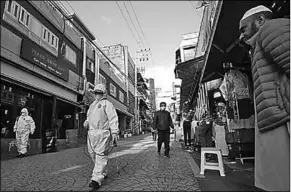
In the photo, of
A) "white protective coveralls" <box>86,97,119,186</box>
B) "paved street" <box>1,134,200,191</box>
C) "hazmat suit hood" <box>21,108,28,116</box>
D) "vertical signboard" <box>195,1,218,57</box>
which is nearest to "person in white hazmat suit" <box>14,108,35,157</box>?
"hazmat suit hood" <box>21,108,28,116</box>

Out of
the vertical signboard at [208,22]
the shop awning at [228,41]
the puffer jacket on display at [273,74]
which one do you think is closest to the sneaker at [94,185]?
the puffer jacket on display at [273,74]

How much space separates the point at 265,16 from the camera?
46.0 inches

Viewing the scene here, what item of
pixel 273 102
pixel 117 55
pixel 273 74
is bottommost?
pixel 273 102

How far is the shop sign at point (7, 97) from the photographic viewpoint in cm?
137

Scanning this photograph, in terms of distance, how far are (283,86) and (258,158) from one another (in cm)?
49

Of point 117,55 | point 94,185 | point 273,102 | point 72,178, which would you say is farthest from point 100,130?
point 117,55

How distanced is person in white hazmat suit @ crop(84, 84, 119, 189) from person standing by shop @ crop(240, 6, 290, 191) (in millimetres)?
1869

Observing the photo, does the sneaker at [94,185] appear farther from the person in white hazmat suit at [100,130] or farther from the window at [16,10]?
the window at [16,10]

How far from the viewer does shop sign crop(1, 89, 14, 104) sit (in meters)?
1.37

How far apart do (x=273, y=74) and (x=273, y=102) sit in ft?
0.52

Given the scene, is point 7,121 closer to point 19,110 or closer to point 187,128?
point 19,110

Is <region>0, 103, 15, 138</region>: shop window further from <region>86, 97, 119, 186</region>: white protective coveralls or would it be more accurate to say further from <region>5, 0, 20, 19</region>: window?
<region>86, 97, 119, 186</region>: white protective coveralls

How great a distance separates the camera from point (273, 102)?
976 millimetres

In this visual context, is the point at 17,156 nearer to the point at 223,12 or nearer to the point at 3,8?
the point at 3,8
